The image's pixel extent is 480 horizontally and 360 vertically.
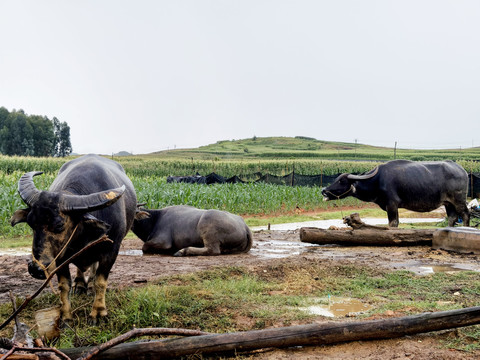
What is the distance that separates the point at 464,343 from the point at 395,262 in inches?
188

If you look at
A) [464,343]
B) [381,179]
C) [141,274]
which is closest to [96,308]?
[141,274]

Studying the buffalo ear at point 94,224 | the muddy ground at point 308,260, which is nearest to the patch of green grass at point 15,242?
the muddy ground at point 308,260

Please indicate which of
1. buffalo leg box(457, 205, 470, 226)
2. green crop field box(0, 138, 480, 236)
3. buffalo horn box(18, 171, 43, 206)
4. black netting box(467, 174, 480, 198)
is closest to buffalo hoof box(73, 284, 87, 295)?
buffalo horn box(18, 171, 43, 206)

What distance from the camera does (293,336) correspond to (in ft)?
13.8

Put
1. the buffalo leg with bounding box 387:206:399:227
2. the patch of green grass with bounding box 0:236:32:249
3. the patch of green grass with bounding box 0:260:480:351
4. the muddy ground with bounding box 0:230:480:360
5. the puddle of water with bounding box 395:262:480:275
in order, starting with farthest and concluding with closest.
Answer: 1. the buffalo leg with bounding box 387:206:399:227
2. the patch of green grass with bounding box 0:236:32:249
3. the puddle of water with bounding box 395:262:480:275
4. the patch of green grass with bounding box 0:260:480:351
5. the muddy ground with bounding box 0:230:480:360

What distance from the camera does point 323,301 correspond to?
6000mm

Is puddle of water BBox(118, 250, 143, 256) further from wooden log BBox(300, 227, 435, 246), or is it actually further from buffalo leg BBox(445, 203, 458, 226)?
buffalo leg BBox(445, 203, 458, 226)

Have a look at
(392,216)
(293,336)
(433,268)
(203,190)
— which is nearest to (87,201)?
(293,336)

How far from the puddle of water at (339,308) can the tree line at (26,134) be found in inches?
2662

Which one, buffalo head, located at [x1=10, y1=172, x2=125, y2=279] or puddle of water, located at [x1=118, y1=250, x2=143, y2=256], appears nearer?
buffalo head, located at [x1=10, y1=172, x2=125, y2=279]

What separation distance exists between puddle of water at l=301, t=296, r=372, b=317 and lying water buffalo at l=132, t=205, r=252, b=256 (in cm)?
412

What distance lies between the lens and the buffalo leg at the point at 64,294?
5113 mm

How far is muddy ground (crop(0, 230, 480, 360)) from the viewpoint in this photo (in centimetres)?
423

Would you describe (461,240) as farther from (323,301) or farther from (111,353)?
(111,353)
